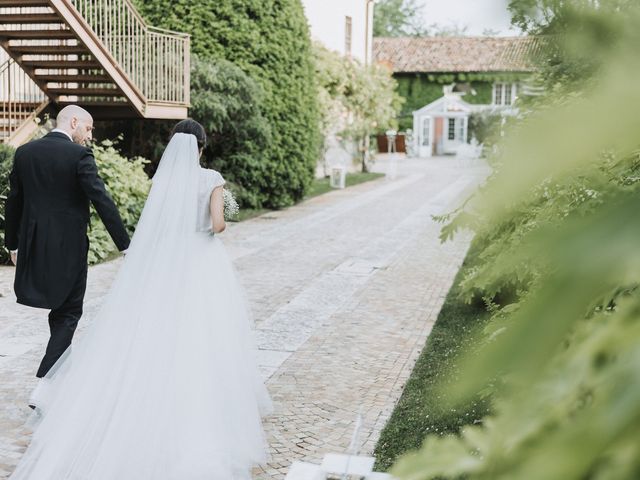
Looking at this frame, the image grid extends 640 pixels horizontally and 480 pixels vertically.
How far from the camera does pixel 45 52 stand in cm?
1440

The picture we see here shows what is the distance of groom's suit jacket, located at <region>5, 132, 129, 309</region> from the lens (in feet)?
17.4

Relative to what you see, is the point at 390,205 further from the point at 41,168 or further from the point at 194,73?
the point at 41,168

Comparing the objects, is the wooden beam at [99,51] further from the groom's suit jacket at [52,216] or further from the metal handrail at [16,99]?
the groom's suit jacket at [52,216]

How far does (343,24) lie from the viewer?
32062 millimetres

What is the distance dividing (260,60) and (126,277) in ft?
44.6

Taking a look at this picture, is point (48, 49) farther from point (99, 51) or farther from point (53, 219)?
point (53, 219)

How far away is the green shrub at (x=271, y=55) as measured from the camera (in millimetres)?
17031

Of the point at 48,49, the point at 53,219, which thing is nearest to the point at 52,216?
the point at 53,219

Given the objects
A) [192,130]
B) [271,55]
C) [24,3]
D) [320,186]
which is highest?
[24,3]

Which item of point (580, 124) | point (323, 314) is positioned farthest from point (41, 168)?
point (580, 124)

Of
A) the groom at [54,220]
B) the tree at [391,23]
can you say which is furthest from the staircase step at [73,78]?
the tree at [391,23]

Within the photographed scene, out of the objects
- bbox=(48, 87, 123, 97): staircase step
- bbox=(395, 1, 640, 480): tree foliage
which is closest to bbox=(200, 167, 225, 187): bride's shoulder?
bbox=(395, 1, 640, 480): tree foliage

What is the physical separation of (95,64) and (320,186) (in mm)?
12216

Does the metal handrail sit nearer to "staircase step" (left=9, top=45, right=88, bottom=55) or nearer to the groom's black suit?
"staircase step" (left=9, top=45, right=88, bottom=55)
